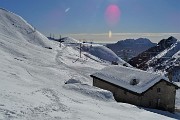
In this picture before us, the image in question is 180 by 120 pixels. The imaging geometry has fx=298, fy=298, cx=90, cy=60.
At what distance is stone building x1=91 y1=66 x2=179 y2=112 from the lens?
140 feet

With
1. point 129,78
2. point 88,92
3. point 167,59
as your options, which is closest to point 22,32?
point 129,78

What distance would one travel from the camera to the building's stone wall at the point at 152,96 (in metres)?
42.7

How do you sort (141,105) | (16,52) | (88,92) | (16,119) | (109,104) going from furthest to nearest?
1. (16,52)
2. (141,105)
3. (88,92)
4. (109,104)
5. (16,119)

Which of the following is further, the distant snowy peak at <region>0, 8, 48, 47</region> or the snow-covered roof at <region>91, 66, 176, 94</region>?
the distant snowy peak at <region>0, 8, 48, 47</region>

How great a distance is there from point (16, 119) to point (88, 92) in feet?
56.1

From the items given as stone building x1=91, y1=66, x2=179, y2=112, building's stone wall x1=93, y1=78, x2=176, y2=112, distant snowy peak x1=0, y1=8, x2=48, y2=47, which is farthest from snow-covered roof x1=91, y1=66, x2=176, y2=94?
distant snowy peak x1=0, y1=8, x2=48, y2=47

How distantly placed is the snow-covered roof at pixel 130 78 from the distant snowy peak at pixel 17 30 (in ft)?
154

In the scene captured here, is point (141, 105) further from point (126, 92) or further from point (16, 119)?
point (16, 119)

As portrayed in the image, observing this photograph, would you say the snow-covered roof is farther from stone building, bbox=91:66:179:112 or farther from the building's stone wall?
the building's stone wall

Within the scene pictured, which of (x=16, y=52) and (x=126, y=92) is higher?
(x=16, y=52)

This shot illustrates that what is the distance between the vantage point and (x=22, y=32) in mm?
103000

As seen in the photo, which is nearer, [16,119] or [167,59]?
[16,119]

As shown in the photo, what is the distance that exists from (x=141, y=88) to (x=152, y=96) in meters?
2.64

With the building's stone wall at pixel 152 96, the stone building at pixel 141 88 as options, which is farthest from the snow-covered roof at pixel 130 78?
the building's stone wall at pixel 152 96
